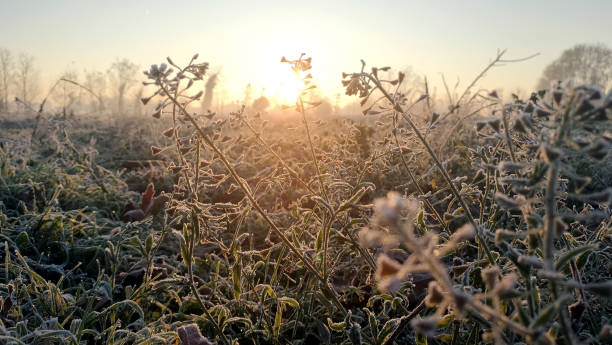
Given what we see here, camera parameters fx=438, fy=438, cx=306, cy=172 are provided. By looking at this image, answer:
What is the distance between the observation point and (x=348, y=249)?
210 cm

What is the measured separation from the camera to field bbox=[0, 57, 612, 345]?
A: 2.82 feet

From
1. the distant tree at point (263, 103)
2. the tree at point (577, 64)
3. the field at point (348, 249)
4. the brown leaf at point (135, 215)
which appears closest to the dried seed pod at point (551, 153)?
the field at point (348, 249)

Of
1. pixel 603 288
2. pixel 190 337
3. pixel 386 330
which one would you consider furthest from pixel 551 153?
pixel 190 337

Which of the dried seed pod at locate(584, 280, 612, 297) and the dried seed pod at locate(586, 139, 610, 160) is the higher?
the dried seed pod at locate(586, 139, 610, 160)

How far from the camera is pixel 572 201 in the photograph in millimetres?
3602

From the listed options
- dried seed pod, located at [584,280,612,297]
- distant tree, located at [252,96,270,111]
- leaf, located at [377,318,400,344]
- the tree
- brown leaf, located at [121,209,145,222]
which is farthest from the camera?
the tree

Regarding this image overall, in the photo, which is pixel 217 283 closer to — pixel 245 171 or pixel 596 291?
pixel 596 291

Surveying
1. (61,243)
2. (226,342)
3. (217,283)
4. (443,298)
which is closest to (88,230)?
(61,243)

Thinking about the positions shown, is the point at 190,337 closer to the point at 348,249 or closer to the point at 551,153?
→ the point at 348,249

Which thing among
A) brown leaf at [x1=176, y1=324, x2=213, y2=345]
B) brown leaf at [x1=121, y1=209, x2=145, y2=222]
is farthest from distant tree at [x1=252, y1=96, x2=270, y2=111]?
brown leaf at [x1=176, y1=324, x2=213, y2=345]

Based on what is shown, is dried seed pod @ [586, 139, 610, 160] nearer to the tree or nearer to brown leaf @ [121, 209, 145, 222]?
brown leaf @ [121, 209, 145, 222]

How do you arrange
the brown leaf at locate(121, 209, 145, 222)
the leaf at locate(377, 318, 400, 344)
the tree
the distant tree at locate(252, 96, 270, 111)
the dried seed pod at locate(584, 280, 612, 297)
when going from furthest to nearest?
1. the tree
2. the distant tree at locate(252, 96, 270, 111)
3. the brown leaf at locate(121, 209, 145, 222)
4. the leaf at locate(377, 318, 400, 344)
5. the dried seed pod at locate(584, 280, 612, 297)

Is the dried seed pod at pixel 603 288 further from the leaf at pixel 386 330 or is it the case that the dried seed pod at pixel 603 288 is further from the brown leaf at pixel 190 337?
the brown leaf at pixel 190 337

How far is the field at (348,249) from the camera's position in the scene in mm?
859
